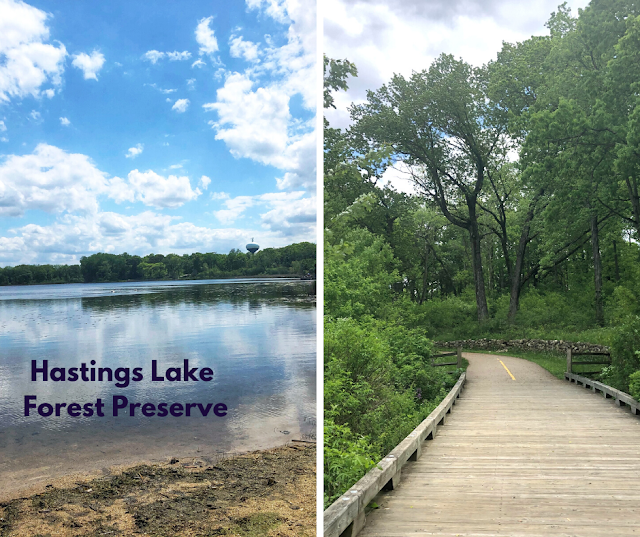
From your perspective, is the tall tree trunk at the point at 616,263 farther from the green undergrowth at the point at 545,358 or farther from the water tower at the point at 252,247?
the water tower at the point at 252,247

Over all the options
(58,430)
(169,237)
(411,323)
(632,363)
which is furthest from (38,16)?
(632,363)

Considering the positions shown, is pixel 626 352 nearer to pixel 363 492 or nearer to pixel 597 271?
pixel 363 492

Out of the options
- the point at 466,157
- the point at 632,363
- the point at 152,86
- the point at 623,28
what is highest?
the point at 152,86

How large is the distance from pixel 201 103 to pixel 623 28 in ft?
153

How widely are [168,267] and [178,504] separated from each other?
2705cm

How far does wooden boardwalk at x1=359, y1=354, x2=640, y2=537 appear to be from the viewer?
2.52 metres

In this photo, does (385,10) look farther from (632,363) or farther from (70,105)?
(70,105)

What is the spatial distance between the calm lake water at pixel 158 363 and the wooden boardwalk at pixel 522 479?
12.4 feet

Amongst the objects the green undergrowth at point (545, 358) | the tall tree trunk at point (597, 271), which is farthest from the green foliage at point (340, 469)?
the tall tree trunk at point (597, 271)

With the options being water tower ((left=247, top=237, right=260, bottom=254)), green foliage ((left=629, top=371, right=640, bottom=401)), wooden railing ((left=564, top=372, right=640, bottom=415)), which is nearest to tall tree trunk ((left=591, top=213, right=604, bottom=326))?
wooden railing ((left=564, top=372, right=640, bottom=415))

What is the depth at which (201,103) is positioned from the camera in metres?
52.2

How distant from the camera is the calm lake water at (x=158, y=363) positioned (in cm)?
848

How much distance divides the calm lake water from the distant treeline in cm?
113

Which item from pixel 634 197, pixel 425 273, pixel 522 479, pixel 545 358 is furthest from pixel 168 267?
pixel 522 479
